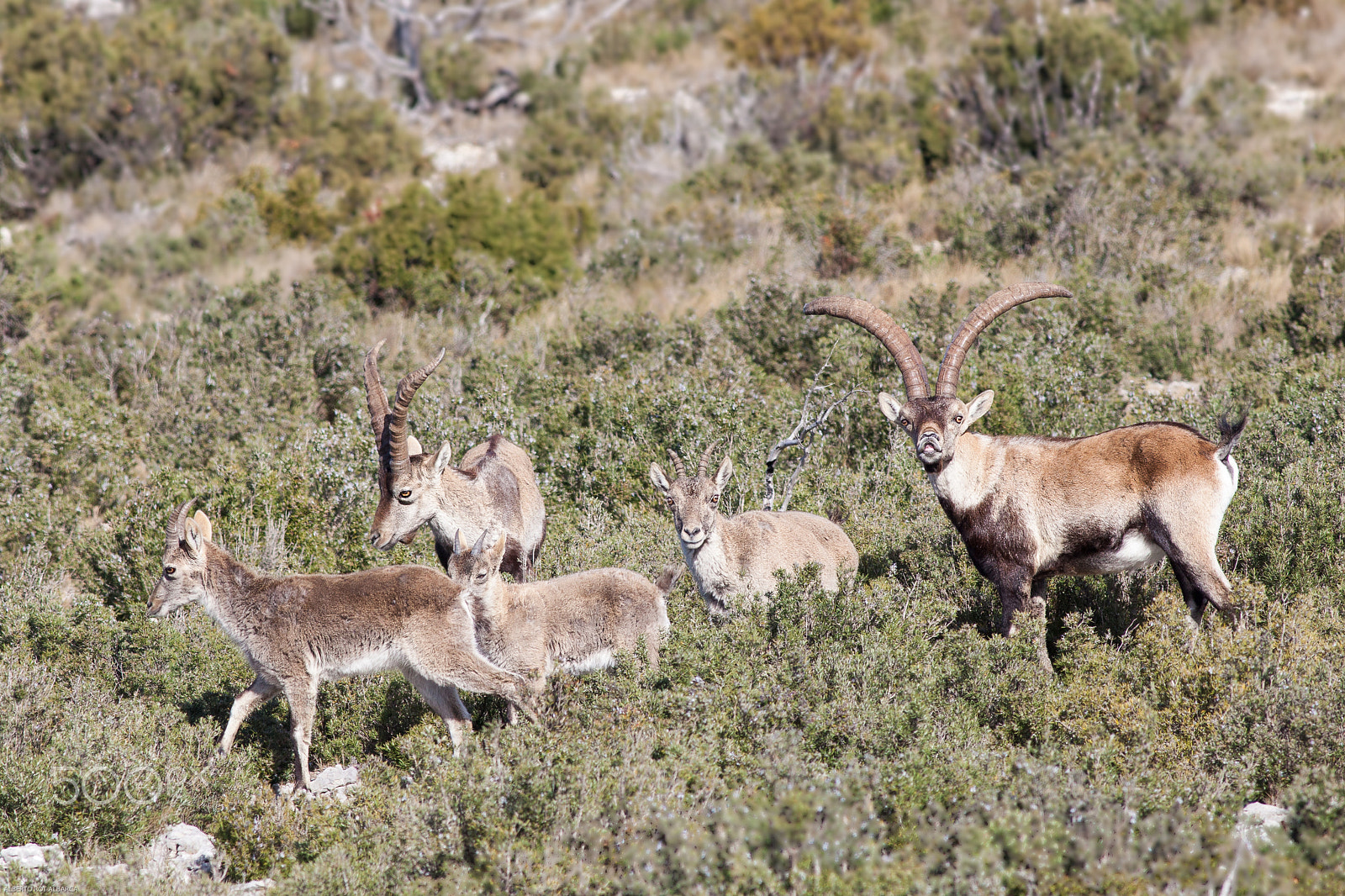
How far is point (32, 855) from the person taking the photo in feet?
20.2

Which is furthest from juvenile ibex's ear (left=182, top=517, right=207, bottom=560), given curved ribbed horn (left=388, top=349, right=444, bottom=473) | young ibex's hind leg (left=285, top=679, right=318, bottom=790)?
curved ribbed horn (left=388, top=349, right=444, bottom=473)

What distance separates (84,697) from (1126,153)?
55.0 feet

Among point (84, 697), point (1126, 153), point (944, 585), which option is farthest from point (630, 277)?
point (84, 697)

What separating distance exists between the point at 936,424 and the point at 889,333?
3.16 ft

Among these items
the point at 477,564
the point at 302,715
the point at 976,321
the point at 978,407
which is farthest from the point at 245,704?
the point at 976,321

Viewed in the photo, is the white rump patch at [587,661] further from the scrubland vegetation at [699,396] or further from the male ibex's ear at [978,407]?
the male ibex's ear at [978,407]

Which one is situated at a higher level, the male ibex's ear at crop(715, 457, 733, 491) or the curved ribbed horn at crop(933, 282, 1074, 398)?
Answer: the curved ribbed horn at crop(933, 282, 1074, 398)

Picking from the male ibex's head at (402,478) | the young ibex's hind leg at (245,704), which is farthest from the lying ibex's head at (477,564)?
the young ibex's hind leg at (245,704)

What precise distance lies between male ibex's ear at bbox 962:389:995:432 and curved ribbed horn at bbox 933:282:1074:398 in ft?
0.47

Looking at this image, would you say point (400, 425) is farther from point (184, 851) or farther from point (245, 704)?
point (184, 851)

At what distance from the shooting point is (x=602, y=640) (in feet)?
24.3

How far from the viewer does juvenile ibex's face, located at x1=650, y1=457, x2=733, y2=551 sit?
24.9ft

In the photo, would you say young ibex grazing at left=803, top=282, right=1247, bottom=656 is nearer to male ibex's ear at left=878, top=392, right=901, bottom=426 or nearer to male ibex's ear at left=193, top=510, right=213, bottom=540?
male ibex's ear at left=878, top=392, right=901, bottom=426

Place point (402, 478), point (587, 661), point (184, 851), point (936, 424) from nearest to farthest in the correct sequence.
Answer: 1. point (184, 851)
2. point (587, 661)
3. point (936, 424)
4. point (402, 478)
